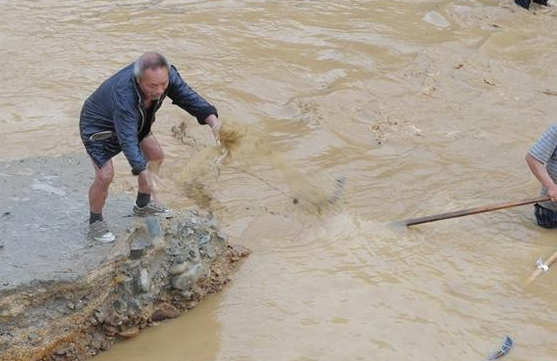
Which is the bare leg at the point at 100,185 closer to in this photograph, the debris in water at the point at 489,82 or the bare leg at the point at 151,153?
the bare leg at the point at 151,153

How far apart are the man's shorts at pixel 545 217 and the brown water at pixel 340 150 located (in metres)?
0.08

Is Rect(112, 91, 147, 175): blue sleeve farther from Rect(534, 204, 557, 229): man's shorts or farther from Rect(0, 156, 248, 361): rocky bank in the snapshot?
Rect(534, 204, 557, 229): man's shorts

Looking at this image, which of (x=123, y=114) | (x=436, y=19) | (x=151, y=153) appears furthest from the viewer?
(x=436, y=19)

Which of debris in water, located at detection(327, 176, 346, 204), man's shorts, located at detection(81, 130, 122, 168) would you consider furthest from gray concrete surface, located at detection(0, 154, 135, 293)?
debris in water, located at detection(327, 176, 346, 204)

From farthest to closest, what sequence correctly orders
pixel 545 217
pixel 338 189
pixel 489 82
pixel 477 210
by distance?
pixel 489 82 → pixel 338 189 → pixel 545 217 → pixel 477 210

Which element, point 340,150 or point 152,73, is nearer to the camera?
point 152,73

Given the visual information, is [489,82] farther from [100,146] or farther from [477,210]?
[100,146]

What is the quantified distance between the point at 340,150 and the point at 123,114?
2845mm

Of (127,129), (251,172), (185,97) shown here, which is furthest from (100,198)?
(251,172)

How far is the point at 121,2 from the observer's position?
31.4ft

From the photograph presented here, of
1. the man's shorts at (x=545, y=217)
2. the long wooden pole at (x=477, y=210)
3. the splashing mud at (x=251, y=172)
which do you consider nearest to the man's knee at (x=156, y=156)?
the splashing mud at (x=251, y=172)

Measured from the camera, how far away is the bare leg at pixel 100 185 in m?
4.36

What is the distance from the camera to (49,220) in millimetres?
4574

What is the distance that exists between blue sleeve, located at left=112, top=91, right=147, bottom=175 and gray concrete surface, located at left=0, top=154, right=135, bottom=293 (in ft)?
1.92
